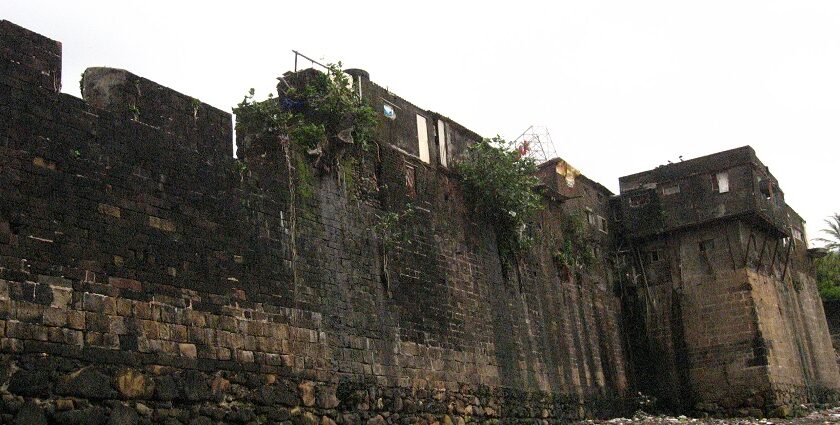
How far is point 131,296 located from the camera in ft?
36.8

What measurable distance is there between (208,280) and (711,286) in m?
15.0

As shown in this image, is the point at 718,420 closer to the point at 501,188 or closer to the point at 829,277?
the point at 501,188

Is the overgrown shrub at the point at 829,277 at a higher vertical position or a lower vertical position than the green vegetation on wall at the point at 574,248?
higher

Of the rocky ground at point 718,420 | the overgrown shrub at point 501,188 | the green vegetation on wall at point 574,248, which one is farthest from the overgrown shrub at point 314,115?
the rocky ground at point 718,420

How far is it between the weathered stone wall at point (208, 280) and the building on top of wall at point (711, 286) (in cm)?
667

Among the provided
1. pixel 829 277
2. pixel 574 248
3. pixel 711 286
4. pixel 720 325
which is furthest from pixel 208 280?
pixel 829 277

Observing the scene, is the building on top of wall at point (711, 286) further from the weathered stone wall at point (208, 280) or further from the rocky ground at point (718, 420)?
the weathered stone wall at point (208, 280)

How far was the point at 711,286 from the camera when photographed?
2406 centimetres

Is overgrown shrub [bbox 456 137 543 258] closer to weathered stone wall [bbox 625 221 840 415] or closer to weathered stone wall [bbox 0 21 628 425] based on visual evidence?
weathered stone wall [bbox 0 21 628 425]

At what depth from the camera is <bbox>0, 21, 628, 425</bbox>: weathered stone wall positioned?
1045 centimetres

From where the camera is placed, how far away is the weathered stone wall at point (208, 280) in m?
10.5

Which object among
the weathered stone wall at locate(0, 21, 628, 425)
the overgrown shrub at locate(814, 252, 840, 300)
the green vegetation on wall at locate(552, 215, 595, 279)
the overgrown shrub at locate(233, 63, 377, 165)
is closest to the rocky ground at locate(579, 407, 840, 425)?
the green vegetation on wall at locate(552, 215, 595, 279)

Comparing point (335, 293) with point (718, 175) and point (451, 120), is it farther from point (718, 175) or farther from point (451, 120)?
point (718, 175)

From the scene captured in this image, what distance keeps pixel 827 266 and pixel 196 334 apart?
3481 cm
